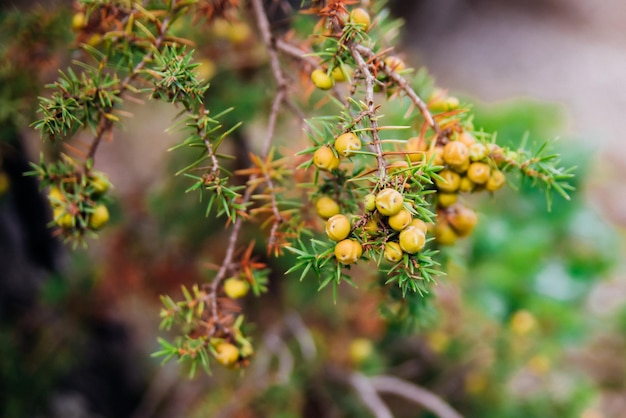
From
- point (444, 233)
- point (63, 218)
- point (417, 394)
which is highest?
point (444, 233)

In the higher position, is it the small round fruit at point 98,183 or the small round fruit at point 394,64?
the small round fruit at point 394,64

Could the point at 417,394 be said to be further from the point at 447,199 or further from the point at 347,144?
the point at 347,144

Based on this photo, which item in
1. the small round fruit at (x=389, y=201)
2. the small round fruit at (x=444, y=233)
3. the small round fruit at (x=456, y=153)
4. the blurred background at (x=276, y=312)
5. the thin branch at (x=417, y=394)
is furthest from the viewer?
the blurred background at (x=276, y=312)

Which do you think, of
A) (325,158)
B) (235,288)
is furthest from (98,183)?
(325,158)

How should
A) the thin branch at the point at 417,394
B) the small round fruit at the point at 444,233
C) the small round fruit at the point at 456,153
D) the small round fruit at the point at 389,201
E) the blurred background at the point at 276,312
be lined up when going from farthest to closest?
the blurred background at the point at 276,312, the thin branch at the point at 417,394, the small round fruit at the point at 444,233, the small round fruit at the point at 456,153, the small round fruit at the point at 389,201

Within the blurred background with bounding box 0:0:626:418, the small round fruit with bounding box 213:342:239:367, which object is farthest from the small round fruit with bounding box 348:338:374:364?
the small round fruit with bounding box 213:342:239:367

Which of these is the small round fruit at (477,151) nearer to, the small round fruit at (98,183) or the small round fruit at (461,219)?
the small round fruit at (461,219)

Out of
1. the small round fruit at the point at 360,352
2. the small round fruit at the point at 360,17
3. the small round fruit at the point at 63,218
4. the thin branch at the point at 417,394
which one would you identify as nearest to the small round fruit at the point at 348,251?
the small round fruit at the point at 360,17
